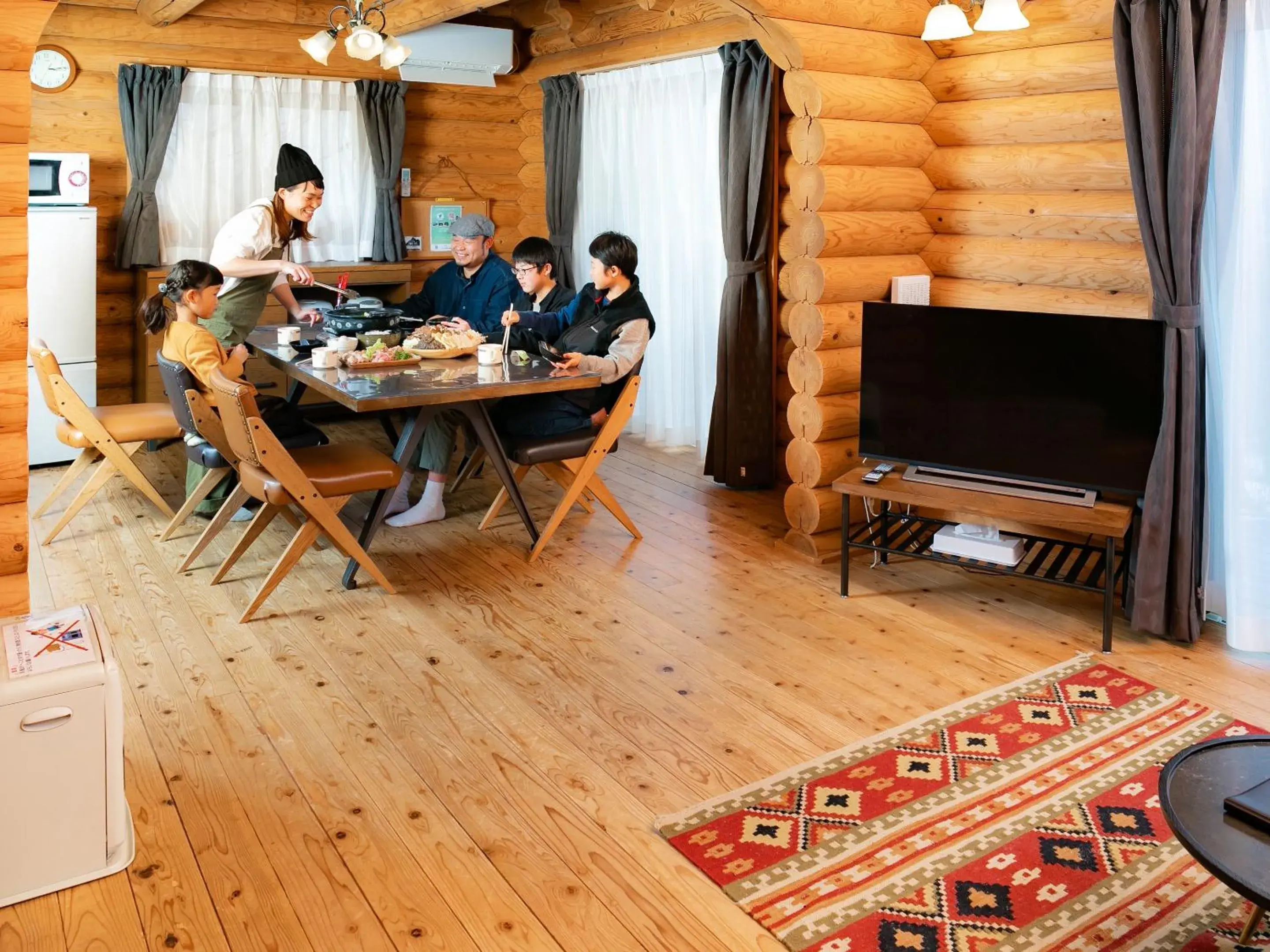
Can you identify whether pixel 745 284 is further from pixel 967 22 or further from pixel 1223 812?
pixel 1223 812

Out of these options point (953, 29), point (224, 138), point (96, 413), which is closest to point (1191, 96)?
point (953, 29)

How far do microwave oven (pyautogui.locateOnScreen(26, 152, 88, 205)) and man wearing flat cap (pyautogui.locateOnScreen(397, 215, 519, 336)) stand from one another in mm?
1837

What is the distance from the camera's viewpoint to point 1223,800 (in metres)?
2.11

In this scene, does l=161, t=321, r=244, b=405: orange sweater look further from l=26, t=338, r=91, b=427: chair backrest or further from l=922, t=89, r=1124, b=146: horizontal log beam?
l=922, t=89, r=1124, b=146: horizontal log beam

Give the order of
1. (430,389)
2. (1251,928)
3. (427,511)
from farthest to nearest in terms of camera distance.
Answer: (427,511) < (430,389) < (1251,928)

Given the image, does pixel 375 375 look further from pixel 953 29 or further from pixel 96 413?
pixel 953 29

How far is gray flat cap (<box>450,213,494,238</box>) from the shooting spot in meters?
5.70

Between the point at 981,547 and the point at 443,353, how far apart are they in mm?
2362

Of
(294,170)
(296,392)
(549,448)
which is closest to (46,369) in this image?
(296,392)

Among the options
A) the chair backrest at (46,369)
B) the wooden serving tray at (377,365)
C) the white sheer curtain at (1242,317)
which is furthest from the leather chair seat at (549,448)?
the white sheer curtain at (1242,317)

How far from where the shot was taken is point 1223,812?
208cm

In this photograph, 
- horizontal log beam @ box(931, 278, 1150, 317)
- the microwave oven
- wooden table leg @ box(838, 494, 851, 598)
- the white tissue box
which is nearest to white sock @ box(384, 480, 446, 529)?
wooden table leg @ box(838, 494, 851, 598)

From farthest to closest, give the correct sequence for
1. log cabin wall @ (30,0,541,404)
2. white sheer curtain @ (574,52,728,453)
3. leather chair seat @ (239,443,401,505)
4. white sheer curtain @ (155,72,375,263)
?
white sheer curtain @ (155,72,375,263) < log cabin wall @ (30,0,541,404) < white sheer curtain @ (574,52,728,453) < leather chair seat @ (239,443,401,505)

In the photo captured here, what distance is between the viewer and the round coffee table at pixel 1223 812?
6.26 ft
